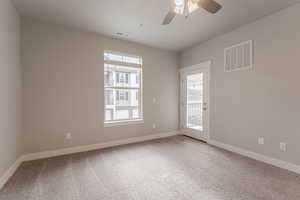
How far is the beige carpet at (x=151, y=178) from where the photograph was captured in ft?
6.08

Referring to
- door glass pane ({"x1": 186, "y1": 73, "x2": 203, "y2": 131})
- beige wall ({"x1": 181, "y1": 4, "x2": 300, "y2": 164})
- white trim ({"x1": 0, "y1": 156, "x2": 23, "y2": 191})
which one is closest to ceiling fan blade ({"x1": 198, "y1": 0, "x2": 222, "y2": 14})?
beige wall ({"x1": 181, "y1": 4, "x2": 300, "y2": 164})

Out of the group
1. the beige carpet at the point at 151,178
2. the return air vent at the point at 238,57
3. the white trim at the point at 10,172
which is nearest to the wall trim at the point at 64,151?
the white trim at the point at 10,172

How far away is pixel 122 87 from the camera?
403 centimetres

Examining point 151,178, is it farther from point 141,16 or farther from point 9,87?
point 141,16

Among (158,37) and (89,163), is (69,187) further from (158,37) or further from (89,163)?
(158,37)

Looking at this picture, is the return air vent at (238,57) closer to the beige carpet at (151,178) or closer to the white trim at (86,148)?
the beige carpet at (151,178)

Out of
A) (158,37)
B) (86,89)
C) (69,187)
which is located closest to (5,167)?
(69,187)

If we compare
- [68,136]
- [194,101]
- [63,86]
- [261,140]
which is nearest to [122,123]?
[68,136]

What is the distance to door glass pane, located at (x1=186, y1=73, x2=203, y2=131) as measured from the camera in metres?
4.23

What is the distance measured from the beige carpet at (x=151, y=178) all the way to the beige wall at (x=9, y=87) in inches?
16.8

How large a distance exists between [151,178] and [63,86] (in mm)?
2620

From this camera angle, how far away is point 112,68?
12.7 feet

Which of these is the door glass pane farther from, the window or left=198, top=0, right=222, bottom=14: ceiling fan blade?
left=198, top=0, right=222, bottom=14: ceiling fan blade

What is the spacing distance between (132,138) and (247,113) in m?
2.87
